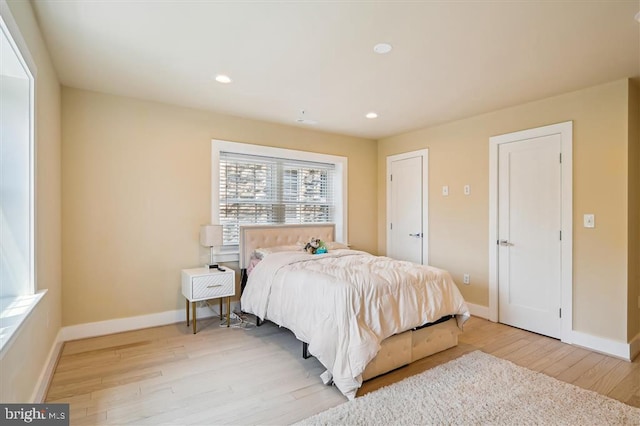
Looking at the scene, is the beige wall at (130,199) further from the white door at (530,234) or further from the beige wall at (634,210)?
the beige wall at (634,210)

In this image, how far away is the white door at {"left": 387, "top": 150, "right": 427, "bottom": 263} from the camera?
4867 mm

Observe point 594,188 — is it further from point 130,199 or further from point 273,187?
point 130,199

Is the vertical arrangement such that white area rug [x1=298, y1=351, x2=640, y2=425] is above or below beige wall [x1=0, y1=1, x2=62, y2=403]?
below

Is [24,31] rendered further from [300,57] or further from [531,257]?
[531,257]

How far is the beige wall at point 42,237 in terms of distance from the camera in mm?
1711

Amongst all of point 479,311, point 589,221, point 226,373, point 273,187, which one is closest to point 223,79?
point 273,187

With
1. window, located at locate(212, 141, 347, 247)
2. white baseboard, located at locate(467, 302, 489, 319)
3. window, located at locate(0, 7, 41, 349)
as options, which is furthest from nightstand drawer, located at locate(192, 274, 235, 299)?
white baseboard, located at locate(467, 302, 489, 319)

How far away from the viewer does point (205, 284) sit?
3.54 meters

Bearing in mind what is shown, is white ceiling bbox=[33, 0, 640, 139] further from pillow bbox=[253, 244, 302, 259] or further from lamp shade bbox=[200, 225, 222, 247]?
pillow bbox=[253, 244, 302, 259]

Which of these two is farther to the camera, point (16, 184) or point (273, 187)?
point (273, 187)

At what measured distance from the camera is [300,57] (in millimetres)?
2637

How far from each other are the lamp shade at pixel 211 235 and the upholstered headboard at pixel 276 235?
40 centimetres

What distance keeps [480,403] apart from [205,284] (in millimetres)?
2722

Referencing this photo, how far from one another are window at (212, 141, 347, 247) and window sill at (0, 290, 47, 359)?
212cm
